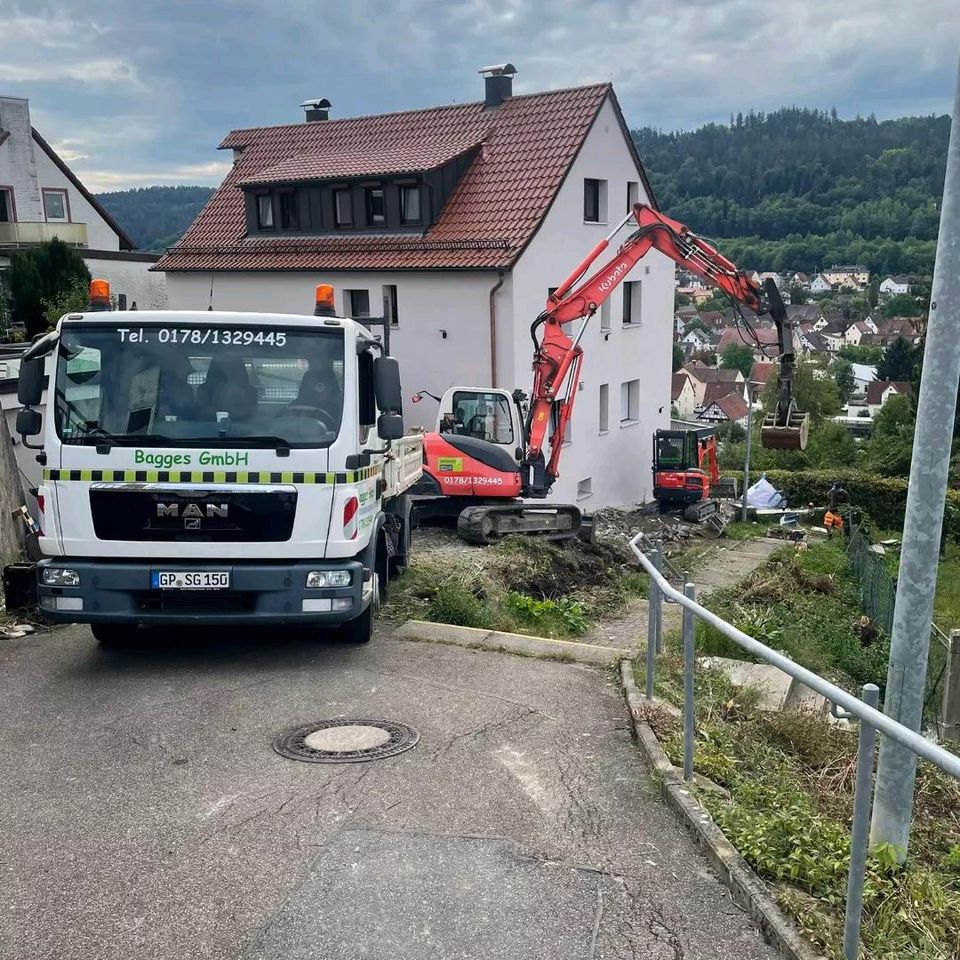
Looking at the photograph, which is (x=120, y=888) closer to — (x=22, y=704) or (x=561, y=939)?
(x=561, y=939)

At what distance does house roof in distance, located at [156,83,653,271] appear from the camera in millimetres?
23875

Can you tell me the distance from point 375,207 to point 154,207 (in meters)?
109

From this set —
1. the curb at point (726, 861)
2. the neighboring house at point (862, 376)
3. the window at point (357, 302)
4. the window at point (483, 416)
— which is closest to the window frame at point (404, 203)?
the window at point (357, 302)

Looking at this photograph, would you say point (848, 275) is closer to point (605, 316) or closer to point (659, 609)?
point (605, 316)

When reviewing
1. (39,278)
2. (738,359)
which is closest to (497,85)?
(39,278)

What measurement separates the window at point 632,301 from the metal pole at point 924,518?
24.8 meters

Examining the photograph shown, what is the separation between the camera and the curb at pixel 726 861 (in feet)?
12.8

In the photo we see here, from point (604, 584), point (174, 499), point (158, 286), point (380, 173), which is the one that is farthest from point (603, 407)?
point (174, 499)

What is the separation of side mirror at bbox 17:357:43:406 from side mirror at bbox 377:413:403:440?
258 centimetres

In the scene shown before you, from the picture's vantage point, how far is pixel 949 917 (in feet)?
12.7

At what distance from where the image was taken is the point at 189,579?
24.2ft

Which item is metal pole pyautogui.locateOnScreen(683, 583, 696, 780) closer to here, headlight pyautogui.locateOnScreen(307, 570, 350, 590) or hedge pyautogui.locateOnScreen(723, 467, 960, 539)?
headlight pyautogui.locateOnScreen(307, 570, 350, 590)

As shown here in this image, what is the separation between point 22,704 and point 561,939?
15.2ft

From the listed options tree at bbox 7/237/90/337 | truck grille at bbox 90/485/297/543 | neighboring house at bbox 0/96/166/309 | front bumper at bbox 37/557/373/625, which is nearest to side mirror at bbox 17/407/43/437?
truck grille at bbox 90/485/297/543
